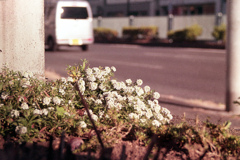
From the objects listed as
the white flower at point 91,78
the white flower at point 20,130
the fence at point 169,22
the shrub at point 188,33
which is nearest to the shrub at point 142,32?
the fence at point 169,22

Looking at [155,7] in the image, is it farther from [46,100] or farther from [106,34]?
[46,100]

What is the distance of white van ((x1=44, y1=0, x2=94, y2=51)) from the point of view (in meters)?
19.4

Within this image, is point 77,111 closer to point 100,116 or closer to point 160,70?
point 100,116

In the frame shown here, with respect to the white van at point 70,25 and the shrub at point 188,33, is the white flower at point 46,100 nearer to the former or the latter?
the white van at point 70,25

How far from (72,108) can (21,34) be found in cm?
127

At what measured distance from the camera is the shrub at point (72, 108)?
3225 mm

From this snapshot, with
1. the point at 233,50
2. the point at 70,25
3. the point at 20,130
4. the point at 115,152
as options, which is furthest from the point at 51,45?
the point at 115,152

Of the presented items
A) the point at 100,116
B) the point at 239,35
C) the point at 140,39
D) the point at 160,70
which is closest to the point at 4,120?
the point at 100,116

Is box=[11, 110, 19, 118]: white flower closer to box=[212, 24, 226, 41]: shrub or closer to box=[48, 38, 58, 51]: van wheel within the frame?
box=[48, 38, 58, 51]: van wheel

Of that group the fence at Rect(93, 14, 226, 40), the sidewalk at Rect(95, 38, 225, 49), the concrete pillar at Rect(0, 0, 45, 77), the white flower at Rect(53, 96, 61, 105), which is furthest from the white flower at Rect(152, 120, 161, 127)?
the fence at Rect(93, 14, 226, 40)

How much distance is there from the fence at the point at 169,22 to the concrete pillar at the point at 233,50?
19149 mm

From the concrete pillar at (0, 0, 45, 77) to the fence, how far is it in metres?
22.0

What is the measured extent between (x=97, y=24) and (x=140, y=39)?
7.93 m

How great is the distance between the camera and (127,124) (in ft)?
11.3
